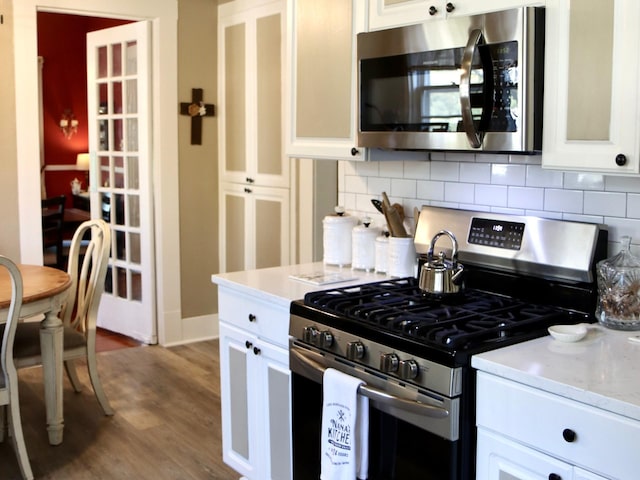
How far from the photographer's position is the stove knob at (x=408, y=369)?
6.50 ft

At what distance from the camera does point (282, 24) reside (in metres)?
4.53

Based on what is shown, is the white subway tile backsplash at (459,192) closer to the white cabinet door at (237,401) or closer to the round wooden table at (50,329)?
the white cabinet door at (237,401)

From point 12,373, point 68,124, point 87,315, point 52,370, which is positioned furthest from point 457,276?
point 68,124

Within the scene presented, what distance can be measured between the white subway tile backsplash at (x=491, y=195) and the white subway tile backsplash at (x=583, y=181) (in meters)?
0.26


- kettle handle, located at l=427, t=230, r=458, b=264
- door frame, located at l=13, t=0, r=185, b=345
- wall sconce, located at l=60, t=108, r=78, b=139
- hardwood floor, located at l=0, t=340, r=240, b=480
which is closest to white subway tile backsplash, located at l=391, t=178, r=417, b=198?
kettle handle, located at l=427, t=230, r=458, b=264

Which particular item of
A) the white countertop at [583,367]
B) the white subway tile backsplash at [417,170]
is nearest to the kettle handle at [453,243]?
the white subway tile backsplash at [417,170]

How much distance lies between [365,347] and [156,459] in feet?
5.42

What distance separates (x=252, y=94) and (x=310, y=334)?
9.23 ft

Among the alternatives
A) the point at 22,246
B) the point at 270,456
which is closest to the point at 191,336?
the point at 22,246

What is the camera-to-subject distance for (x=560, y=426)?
5.50ft

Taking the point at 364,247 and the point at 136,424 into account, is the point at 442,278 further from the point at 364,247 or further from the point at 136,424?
the point at 136,424

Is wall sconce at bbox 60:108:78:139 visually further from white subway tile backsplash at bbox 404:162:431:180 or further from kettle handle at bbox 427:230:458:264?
kettle handle at bbox 427:230:458:264

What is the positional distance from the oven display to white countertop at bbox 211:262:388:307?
0.44 meters

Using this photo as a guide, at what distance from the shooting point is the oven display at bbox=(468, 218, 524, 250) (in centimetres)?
243
